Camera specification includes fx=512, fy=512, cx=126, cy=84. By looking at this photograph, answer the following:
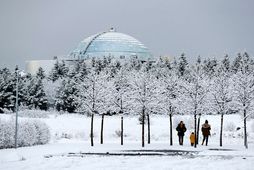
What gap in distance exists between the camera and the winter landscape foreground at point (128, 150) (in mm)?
23197

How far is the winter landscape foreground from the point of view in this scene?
23197 mm

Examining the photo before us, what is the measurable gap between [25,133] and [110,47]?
119711 mm

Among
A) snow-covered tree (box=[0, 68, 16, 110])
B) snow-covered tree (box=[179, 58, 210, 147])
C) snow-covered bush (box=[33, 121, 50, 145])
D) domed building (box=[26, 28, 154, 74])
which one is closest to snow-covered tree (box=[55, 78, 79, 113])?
snow-covered tree (box=[0, 68, 16, 110])

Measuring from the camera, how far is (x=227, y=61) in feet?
304

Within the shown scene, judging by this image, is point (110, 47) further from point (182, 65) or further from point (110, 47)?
point (182, 65)

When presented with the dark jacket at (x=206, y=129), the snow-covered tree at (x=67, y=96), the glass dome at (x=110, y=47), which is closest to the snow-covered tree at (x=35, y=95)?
the snow-covered tree at (x=67, y=96)

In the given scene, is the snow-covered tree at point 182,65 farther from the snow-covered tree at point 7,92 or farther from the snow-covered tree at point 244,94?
the snow-covered tree at point 244,94

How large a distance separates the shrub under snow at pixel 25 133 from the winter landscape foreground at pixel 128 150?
1.48 m

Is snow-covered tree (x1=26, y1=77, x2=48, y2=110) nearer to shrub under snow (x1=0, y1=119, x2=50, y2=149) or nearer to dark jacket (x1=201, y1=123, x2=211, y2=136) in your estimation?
shrub under snow (x1=0, y1=119, x2=50, y2=149)

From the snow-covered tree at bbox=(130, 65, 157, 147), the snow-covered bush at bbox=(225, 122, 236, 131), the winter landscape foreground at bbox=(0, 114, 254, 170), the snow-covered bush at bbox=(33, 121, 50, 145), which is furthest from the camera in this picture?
the snow-covered bush at bbox=(225, 122, 236, 131)

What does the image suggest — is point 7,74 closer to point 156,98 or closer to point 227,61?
point 227,61

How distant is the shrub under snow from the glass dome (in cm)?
10871

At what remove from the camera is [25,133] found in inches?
1517

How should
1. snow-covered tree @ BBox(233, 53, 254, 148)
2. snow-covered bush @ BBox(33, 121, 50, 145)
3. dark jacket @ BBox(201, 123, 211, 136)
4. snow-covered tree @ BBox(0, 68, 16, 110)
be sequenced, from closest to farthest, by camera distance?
snow-covered tree @ BBox(233, 53, 254, 148), snow-covered bush @ BBox(33, 121, 50, 145), dark jacket @ BBox(201, 123, 211, 136), snow-covered tree @ BBox(0, 68, 16, 110)
